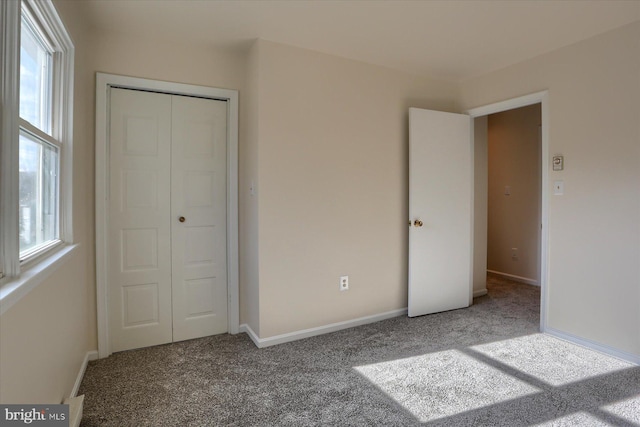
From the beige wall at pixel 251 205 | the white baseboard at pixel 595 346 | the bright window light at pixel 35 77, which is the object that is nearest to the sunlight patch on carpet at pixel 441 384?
the white baseboard at pixel 595 346

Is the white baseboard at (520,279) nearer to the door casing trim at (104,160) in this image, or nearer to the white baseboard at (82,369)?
the door casing trim at (104,160)

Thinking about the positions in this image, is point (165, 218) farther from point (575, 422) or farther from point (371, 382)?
point (575, 422)

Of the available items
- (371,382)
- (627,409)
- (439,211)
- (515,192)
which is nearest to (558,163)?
(439,211)

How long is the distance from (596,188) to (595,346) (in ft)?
3.94

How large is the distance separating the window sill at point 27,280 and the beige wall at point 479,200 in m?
3.88

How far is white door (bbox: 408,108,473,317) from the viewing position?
11.3 feet

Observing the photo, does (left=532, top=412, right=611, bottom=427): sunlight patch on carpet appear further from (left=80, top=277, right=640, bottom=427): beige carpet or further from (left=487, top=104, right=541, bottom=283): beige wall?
(left=487, top=104, right=541, bottom=283): beige wall

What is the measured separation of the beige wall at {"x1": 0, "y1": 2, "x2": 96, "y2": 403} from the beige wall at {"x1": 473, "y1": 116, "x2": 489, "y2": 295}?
3726 millimetres

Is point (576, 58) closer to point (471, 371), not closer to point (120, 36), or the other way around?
point (471, 371)

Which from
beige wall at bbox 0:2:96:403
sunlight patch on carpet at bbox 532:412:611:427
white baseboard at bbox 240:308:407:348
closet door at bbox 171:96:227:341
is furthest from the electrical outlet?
beige wall at bbox 0:2:96:403

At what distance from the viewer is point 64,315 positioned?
6.17 feet

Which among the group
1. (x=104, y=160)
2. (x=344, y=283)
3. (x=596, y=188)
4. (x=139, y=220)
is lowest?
(x=344, y=283)

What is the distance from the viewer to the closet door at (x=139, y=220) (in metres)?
2.68

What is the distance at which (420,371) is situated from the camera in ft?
7.79
